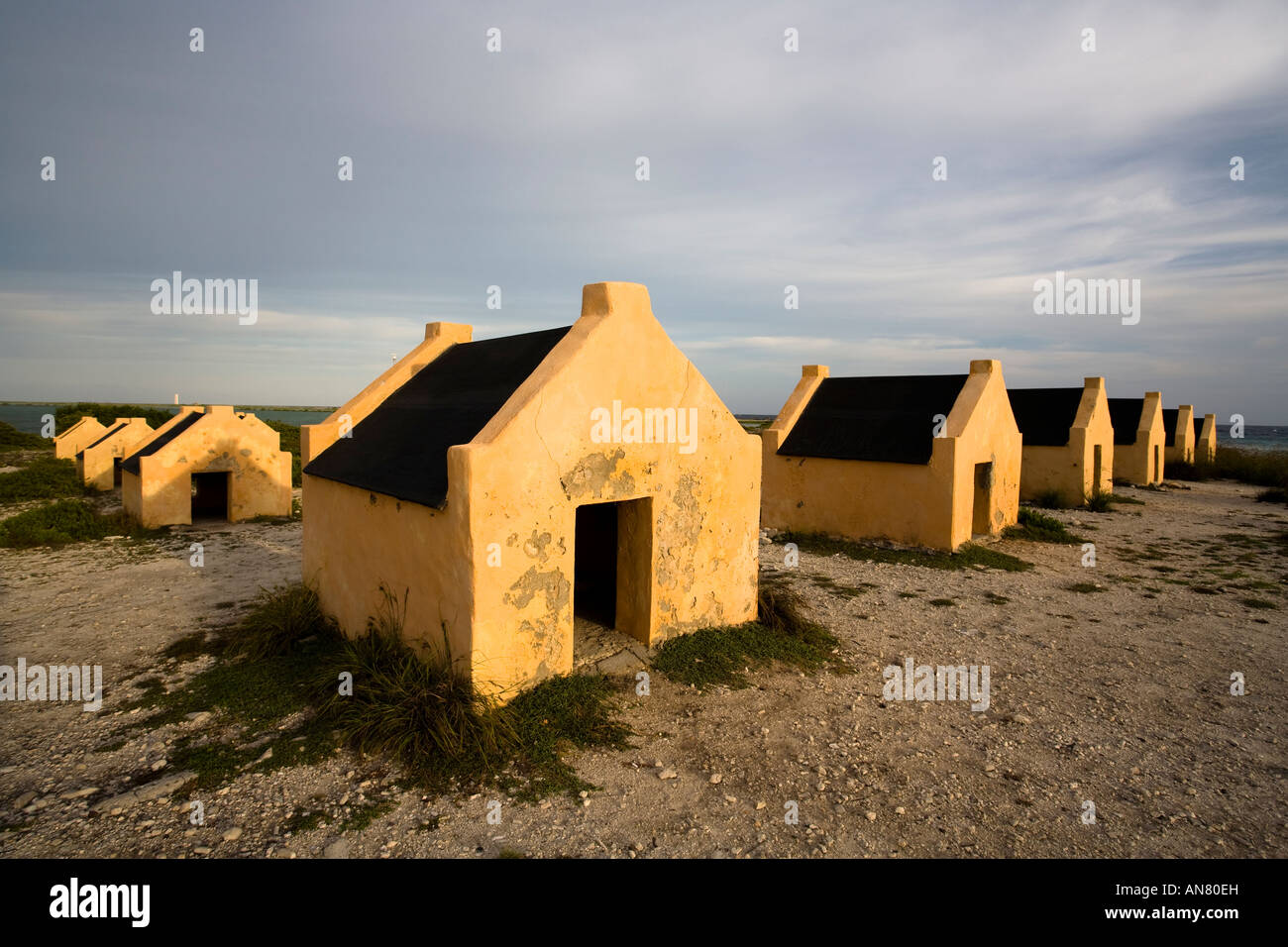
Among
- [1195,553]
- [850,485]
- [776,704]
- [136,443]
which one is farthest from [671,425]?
[136,443]

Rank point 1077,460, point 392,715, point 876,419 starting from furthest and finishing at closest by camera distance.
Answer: point 1077,460 < point 876,419 < point 392,715

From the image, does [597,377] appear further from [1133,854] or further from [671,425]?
[1133,854]

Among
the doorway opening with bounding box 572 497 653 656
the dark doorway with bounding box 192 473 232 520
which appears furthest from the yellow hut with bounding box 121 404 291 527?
the doorway opening with bounding box 572 497 653 656

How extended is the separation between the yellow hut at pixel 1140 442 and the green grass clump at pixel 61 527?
31154mm

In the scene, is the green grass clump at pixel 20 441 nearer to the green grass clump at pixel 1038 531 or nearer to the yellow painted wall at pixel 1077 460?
the green grass clump at pixel 1038 531

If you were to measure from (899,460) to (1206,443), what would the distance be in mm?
26869

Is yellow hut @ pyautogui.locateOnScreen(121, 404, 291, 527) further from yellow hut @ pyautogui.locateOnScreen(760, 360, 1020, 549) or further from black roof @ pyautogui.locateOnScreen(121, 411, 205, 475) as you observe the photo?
yellow hut @ pyautogui.locateOnScreen(760, 360, 1020, 549)

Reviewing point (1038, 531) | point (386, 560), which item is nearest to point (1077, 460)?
point (1038, 531)

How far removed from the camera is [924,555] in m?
12.5

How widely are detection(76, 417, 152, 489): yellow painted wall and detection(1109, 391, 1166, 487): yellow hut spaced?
35.5 meters

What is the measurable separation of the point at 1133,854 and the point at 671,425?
491 centimetres

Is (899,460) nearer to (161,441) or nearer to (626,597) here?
(626,597)

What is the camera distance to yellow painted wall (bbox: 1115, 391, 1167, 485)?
23.9 m

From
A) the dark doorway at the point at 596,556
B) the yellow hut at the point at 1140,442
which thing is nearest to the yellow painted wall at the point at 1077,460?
the yellow hut at the point at 1140,442
